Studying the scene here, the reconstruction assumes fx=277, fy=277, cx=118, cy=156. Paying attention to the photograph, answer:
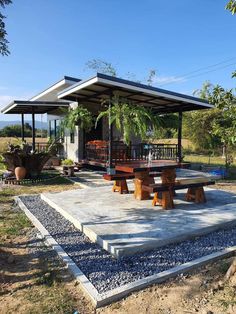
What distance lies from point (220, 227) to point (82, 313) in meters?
3.37

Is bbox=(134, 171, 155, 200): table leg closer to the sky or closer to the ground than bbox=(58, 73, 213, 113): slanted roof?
closer to the ground

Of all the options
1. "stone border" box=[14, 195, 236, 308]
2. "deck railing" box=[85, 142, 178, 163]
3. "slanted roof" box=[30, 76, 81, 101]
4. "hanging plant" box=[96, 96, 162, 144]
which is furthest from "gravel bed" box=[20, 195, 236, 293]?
"slanted roof" box=[30, 76, 81, 101]

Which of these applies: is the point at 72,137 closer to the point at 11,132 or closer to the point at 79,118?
the point at 79,118

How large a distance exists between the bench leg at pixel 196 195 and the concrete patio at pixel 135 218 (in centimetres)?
18

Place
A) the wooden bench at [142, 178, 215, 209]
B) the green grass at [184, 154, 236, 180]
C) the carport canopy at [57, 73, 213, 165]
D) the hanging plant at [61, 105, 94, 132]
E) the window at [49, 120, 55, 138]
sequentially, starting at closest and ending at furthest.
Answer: the wooden bench at [142, 178, 215, 209] < the carport canopy at [57, 73, 213, 165] < the hanging plant at [61, 105, 94, 132] < the green grass at [184, 154, 236, 180] < the window at [49, 120, 55, 138]

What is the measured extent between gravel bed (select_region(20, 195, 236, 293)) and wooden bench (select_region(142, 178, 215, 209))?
1471 mm

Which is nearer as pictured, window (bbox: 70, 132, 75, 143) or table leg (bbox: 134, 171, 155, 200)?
table leg (bbox: 134, 171, 155, 200)

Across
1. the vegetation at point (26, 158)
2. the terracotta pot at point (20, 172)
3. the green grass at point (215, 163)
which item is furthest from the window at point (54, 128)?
the green grass at point (215, 163)

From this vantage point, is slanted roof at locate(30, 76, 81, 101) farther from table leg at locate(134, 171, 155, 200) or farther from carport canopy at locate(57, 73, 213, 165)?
table leg at locate(134, 171, 155, 200)

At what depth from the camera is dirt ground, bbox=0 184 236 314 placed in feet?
9.52

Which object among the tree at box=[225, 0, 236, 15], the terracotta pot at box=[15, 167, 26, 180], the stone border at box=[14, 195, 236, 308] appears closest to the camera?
the tree at box=[225, 0, 236, 15]

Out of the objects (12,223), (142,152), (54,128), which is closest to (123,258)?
(12,223)

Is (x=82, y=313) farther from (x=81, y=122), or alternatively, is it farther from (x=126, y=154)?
(x=81, y=122)

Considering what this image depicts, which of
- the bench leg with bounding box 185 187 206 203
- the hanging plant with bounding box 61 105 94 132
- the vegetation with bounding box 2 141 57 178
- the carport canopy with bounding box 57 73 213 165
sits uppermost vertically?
the carport canopy with bounding box 57 73 213 165
